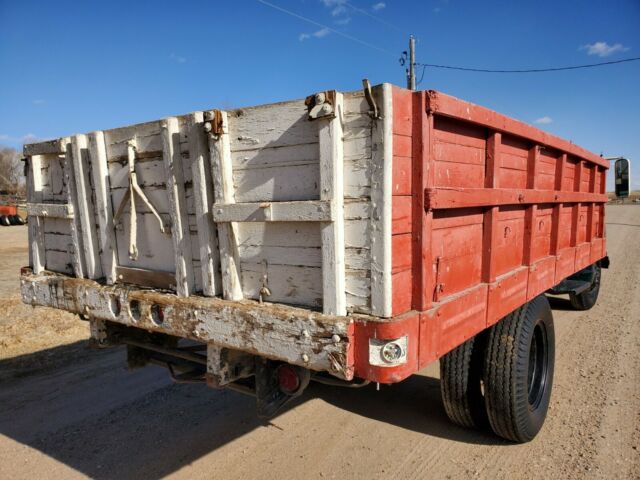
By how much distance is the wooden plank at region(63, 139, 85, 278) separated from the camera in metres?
2.87

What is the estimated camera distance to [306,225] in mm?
1989

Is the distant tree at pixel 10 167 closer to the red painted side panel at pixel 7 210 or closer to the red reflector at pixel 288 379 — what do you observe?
the red painted side panel at pixel 7 210

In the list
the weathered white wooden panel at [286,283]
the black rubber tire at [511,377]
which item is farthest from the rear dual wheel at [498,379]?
the weathered white wooden panel at [286,283]

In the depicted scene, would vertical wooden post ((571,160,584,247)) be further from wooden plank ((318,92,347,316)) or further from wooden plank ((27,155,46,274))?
wooden plank ((27,155,46,274))

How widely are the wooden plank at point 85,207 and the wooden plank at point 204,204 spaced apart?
974mm

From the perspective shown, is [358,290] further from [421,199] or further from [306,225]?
[421,199]

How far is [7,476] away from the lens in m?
2.85

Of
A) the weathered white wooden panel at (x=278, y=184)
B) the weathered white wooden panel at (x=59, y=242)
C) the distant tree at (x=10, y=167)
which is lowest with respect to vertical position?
the weathered white wooden panel at (x=59, y=242)

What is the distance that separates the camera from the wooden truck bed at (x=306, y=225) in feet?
6.07

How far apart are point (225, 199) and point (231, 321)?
0.60m

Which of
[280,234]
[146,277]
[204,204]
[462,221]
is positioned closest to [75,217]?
[146,277]

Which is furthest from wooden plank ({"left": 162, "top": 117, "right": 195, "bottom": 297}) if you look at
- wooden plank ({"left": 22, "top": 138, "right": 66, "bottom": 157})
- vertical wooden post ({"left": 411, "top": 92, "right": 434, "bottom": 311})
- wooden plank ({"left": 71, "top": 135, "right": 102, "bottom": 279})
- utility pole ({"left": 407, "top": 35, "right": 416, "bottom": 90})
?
utility pole ({"left": 407, "top": 35, "right": 416, "bottom": 90})

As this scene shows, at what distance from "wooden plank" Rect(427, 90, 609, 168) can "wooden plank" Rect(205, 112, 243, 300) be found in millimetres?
982

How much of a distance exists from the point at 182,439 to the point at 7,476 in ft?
3.56
